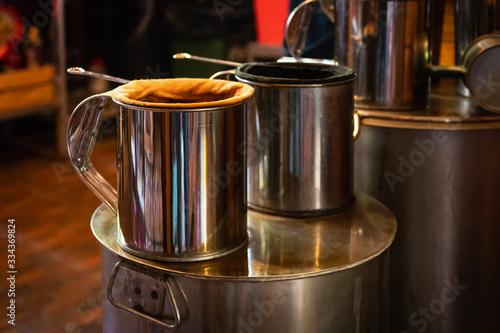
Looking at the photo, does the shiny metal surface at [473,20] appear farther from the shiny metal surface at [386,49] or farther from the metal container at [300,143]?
the metal container at [300,143]

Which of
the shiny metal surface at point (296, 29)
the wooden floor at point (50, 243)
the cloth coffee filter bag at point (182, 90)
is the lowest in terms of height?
the wooden floor at point (50, 243)

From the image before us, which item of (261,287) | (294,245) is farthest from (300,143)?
(261,287)

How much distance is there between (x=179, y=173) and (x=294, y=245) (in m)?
0.24

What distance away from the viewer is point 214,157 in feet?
3.16

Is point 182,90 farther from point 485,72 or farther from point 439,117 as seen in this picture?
point 485,72

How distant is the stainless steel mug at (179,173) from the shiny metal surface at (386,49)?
1.61 ft

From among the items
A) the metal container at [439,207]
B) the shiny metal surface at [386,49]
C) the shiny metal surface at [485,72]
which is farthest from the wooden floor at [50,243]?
the shiny metal surface at [485,72]

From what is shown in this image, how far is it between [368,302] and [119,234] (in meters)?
0.40

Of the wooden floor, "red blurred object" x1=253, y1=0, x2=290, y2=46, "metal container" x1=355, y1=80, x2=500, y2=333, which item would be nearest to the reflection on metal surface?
"metal container" x1=355, y1=80, x2=500, y2=333

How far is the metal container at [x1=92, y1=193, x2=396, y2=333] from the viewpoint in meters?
0.96

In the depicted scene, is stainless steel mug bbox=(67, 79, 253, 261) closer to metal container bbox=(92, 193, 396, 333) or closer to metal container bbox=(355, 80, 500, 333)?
metal container bbox=(92, 193, 396, 333)

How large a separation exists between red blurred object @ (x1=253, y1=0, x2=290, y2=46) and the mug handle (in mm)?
2964

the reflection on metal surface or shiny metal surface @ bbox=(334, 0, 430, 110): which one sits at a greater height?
shiny metal surface @ bbox=(334, 0, 430, 110)

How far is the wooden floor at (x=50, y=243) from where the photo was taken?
7.07 feet
